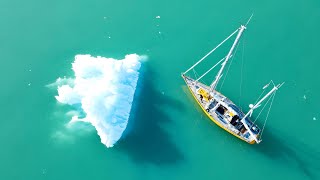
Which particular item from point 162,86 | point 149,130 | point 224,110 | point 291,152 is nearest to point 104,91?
point 149,130

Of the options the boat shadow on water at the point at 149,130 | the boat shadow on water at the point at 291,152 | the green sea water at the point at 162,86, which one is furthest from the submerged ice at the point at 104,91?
the boat shadow on water at the point at 291,152

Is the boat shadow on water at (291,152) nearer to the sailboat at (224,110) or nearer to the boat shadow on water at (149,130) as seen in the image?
the sailboat at (224,110)

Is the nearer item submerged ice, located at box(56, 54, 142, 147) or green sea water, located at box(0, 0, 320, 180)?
submerged ice, located at box(56, 54, 142, 147)

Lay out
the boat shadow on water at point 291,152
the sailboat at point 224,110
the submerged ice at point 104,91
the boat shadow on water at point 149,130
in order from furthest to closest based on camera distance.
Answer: the boat shadow on water at point 149,130 < the sailboat at point 224,110 < the boat shadow on water at point 291,152 < the submerged ice at point 104,91

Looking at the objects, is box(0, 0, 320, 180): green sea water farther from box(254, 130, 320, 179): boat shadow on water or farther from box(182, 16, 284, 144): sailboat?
box(182, 16, 284, 144): sailboat

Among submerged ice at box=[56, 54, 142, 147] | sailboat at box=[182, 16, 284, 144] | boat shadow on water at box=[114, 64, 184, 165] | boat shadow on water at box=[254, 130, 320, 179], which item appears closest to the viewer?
submerged ice at box=[56, 54, 142, 147]

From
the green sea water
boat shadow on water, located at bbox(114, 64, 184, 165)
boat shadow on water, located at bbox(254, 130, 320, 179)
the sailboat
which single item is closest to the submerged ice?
boat shadow on water, located at bbox(114, 64, 184, 165)
